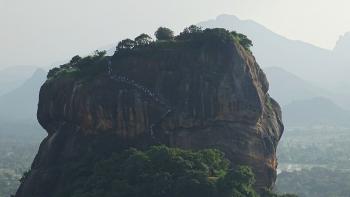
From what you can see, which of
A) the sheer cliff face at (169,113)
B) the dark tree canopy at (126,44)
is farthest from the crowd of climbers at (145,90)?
the dark tree canopy at (126,44)

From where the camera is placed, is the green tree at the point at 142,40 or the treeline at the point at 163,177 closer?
the treeline at the point at 163,177

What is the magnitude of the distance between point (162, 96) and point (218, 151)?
5488 millimetres

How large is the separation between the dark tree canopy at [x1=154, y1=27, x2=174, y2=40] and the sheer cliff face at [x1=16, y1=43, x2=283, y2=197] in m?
3.64

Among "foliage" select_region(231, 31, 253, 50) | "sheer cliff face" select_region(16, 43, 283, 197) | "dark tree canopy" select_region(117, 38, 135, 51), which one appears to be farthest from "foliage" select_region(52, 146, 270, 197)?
"foliage" select_region(231, 31, 253, 50)

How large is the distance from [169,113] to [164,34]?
7.42 metres

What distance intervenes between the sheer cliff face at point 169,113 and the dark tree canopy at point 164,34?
11.9 ft

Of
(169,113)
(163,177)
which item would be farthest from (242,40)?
(163,177)

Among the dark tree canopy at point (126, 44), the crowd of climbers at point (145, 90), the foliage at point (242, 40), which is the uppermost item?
the foliage at point (242, 40)

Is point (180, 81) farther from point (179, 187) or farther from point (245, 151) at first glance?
point (179, 187)

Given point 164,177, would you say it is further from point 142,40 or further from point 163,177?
point 142,40

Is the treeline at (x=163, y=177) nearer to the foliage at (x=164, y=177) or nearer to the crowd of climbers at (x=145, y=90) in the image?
the foliage at (x=164, y=177)

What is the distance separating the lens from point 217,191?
86.8 ft

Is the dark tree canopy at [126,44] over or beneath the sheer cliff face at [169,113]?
over

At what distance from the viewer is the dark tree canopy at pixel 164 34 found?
38416mm
